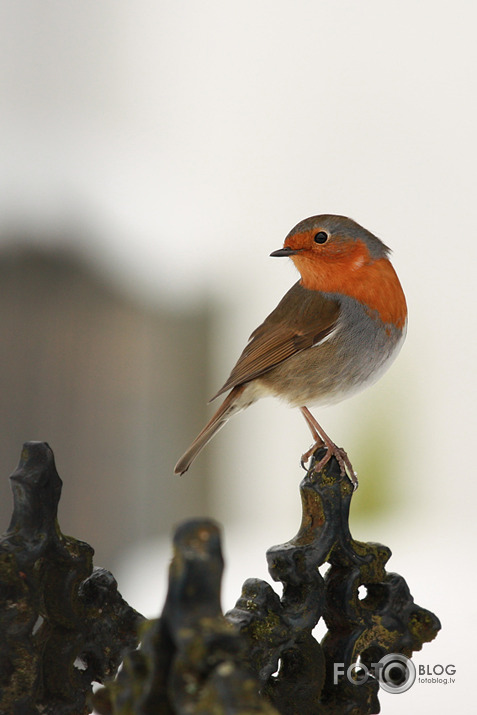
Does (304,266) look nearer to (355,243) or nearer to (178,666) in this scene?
(355,243)

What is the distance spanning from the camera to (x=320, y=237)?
0.94m

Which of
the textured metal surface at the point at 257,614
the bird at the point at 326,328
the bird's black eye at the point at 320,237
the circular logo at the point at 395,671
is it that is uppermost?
the bird's black eye at the point at 320,237

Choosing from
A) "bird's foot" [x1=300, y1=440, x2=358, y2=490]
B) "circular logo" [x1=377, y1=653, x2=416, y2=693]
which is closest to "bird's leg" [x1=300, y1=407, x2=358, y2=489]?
"bird's foot" [x1=300, y1=440, x2=358, y2=490]

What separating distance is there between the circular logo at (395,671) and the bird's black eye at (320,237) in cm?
47

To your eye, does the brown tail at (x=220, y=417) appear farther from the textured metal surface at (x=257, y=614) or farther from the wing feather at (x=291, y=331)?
the textured metal surface at (x=257, y=614)

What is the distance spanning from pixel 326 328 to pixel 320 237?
11 cm

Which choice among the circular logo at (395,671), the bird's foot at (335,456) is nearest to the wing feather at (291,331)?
the bird's foot at (335,456)

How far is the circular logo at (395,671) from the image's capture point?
705 millimetres

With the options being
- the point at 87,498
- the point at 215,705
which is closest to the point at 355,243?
the point at 215,705

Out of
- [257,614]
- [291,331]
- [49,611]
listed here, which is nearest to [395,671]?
[257,614]

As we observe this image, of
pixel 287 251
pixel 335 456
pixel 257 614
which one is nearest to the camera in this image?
pixel 257 614

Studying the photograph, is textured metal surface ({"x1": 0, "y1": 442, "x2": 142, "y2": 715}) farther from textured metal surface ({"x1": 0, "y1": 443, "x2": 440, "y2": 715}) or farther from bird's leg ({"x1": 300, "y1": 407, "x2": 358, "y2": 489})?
bird's leg ({"x1": 300, "y1": 407, "x2": 358, "y2": 489})

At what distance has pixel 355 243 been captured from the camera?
95 cm

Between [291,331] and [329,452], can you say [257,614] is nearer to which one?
[329,452]
